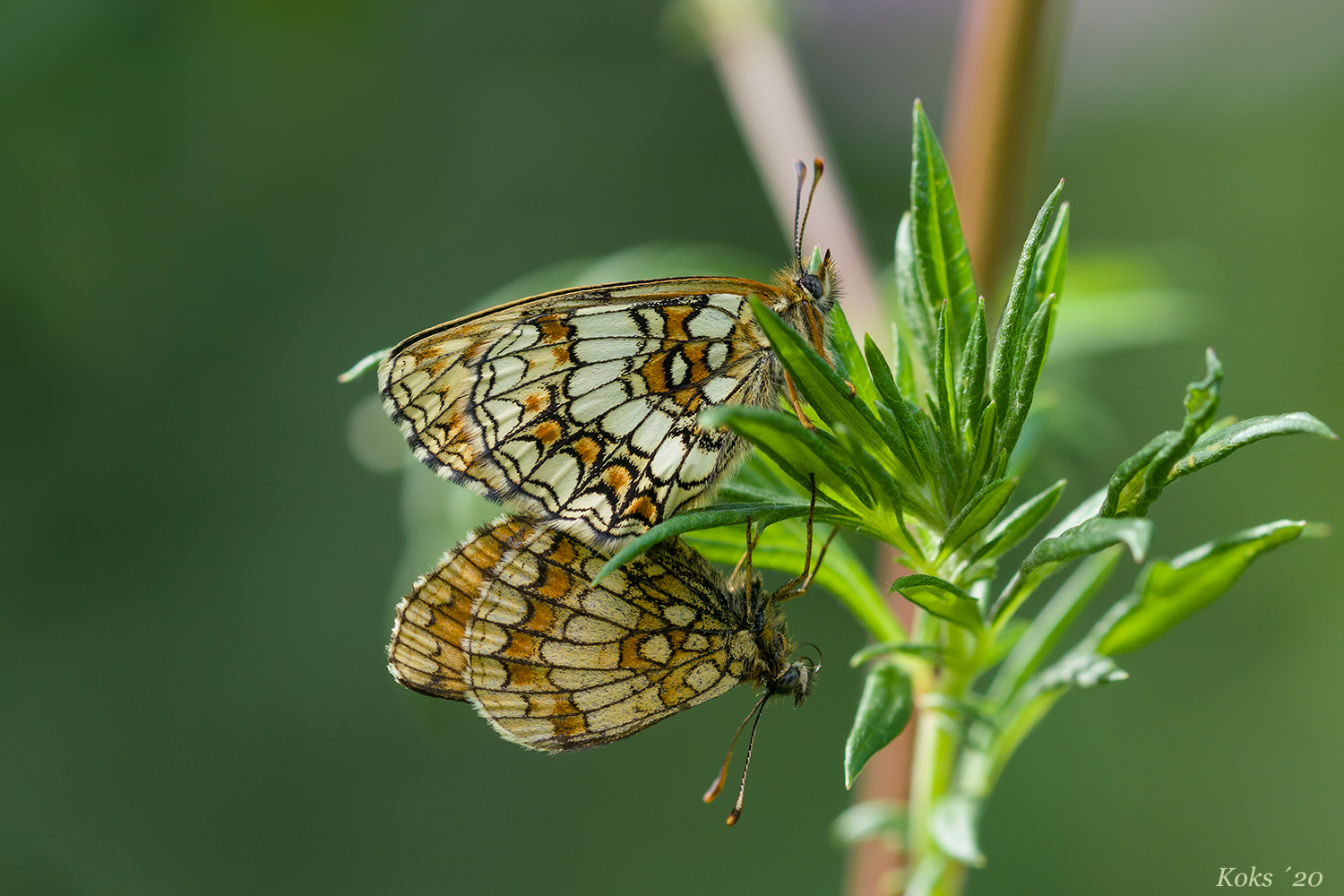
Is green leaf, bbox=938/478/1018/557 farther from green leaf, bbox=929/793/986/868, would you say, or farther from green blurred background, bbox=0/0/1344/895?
green blurred background, bbox=0/0/1344/895

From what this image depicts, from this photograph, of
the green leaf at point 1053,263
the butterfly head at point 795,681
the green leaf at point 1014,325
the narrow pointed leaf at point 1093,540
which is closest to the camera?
the narrow pointed leaf at point 1093,540

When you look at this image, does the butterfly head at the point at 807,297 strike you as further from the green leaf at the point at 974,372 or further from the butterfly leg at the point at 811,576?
the green leaf at the point at 974,372

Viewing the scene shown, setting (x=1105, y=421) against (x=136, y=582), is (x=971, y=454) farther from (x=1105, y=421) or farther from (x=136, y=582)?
(x=136, y=582)

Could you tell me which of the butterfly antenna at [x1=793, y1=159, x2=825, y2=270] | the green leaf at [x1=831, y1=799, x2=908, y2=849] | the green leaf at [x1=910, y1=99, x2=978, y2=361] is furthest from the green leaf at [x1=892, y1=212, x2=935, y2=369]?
the green leaf at [x1=831, y1=799, x2=908, y2=849]

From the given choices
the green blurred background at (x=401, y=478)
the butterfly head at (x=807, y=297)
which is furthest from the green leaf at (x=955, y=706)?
the green blurred background at (x=401, y=478)

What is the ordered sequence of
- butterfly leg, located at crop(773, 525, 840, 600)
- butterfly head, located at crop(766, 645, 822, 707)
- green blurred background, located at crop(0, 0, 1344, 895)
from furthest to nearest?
green blurred background, located at crop(0, 0, 1344, 895)
butterfly head, located at crop(766, 645, 822, 707)
butterfly leg, located at crop(773, 525, 840, 600)
